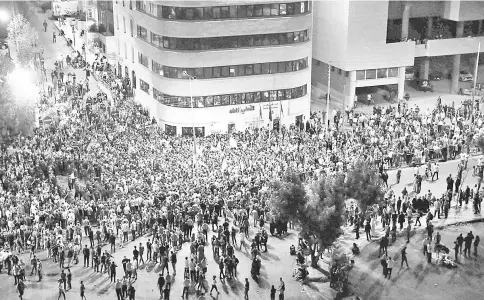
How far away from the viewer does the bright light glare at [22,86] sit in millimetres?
64188

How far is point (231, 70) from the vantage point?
65.6 m

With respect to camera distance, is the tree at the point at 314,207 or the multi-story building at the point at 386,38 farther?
the multi-story building at the point at 386,38

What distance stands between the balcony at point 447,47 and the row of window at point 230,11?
1726 centimetres

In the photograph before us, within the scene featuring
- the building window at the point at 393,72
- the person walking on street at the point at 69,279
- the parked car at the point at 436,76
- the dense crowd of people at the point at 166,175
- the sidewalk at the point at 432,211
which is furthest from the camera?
the parked car at the point at 436,76

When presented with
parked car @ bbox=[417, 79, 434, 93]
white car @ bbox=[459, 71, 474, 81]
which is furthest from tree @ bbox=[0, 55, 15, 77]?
white car @ bbox=[459, 71, 474, 81]

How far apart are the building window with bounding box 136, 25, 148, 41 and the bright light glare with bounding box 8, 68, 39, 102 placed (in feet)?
34.4

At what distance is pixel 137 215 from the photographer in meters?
44.7

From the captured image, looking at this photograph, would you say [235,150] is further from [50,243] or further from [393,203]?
[50,243]

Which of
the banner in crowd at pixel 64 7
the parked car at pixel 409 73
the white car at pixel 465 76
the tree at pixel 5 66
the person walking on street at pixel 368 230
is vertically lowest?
the person walking on street at pixel 368 230

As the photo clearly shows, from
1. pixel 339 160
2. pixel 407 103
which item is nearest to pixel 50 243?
pixel 339 160

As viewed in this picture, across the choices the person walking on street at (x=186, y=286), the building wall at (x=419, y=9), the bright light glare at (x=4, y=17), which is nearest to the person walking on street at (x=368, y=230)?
the person walking on street at (x=186, y=286)

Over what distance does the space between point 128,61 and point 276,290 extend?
145 ft

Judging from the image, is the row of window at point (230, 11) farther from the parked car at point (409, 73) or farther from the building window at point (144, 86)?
the parked car at point (409, 73)

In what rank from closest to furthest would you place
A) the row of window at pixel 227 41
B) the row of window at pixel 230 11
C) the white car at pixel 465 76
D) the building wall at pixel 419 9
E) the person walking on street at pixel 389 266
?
the person walking on street at pixel 389 266
the row of window at pixel 230 11
the row of window at pixel 227 41
the building wall at pixel 419 9
the white car at pixel 465 76
